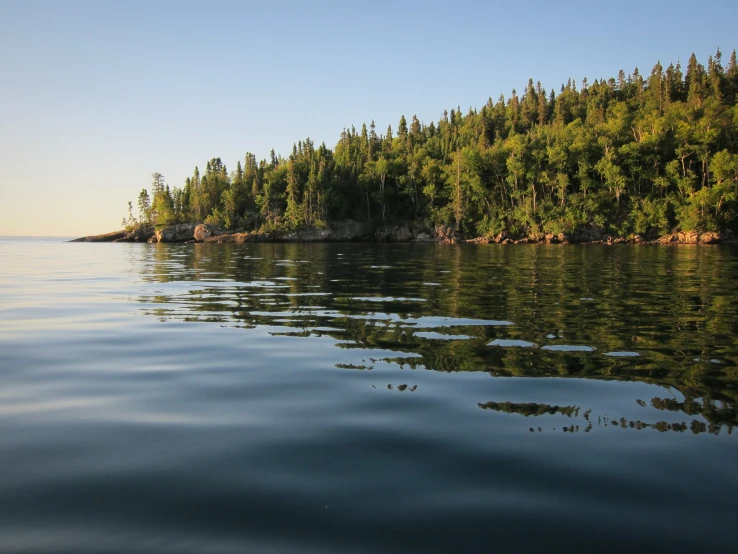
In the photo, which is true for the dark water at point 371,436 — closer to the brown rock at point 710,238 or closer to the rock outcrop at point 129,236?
the brown rock at point 710,238

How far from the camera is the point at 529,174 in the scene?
11269 centimetres

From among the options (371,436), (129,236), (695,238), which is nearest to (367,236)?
(695,238)

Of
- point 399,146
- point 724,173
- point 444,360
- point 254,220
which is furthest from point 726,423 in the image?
point 399,146

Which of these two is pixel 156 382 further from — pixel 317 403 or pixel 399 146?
pixel 399 146

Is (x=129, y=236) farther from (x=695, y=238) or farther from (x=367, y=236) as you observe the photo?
(x=695, y=238)

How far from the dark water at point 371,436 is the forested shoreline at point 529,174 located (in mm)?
94543

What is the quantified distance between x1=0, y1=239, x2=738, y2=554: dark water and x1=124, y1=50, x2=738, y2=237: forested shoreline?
310 feet

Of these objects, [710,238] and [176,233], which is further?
[176,233]

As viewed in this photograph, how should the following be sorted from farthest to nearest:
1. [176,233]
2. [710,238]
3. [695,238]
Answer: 1. [176,233]
2. [695,238]
3. [710,238]

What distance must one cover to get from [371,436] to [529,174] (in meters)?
115

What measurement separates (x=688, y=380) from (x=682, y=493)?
380 cm

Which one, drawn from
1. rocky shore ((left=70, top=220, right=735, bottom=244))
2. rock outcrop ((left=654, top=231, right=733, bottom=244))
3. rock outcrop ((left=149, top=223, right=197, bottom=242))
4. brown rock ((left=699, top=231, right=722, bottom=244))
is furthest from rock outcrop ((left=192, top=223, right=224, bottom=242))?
brown rock ((left=699, top=231, right=722, bottom=244))

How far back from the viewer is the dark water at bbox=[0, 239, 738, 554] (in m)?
3.75

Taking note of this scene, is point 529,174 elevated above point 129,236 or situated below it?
above
